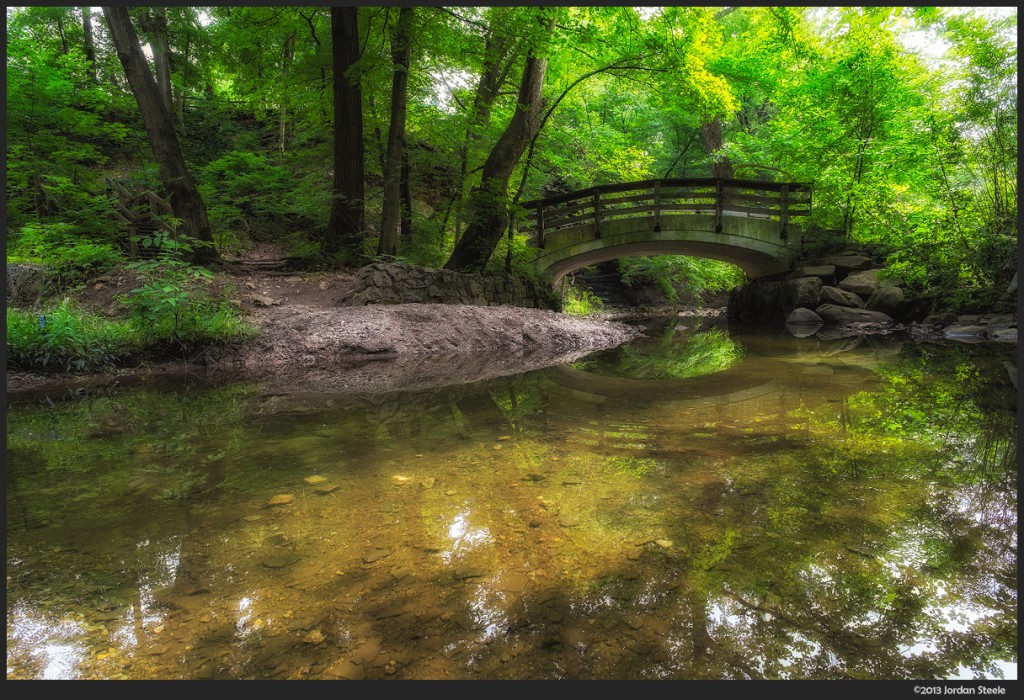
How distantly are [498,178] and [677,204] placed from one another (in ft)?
21.2

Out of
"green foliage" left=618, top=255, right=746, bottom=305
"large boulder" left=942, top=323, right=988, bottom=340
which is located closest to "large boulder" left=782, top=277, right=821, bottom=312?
"large boulder" left=942, top=323, right=988, bottom=340

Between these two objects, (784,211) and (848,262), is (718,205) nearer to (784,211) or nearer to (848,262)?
(784,211)

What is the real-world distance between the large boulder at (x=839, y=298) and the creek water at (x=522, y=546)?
1021cm

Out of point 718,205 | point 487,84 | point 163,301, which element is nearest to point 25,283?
point 163,301

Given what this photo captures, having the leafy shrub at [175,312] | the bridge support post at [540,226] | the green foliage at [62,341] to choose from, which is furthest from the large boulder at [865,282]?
the green foliage at [62,341]

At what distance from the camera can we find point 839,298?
12906 millimetres

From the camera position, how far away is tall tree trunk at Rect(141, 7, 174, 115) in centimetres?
1423

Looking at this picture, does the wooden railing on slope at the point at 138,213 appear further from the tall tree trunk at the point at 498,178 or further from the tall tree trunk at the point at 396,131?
the tall tree trunk at the point at 498,178

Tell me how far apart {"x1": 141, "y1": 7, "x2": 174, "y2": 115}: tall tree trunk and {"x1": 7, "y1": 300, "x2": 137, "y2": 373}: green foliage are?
444 inches

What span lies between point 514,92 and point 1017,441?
11.4m

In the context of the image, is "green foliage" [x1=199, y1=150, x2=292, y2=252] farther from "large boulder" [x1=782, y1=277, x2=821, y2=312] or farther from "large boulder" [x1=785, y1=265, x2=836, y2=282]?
"large boulder" [x1=785, y1=265, x2=836, y2=282]

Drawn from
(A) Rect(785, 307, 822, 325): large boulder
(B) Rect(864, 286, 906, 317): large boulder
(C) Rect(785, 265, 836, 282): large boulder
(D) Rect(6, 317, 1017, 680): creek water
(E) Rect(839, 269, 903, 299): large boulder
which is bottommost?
(D) Rect(6, 317, 1017, 680): creek water

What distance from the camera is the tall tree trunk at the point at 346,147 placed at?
32.4 feet
